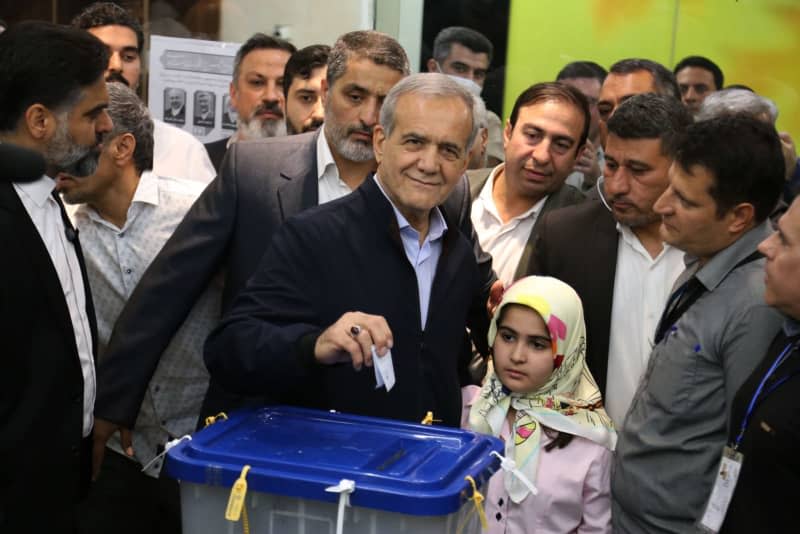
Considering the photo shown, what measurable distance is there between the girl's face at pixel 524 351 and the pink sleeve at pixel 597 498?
0.28 meters

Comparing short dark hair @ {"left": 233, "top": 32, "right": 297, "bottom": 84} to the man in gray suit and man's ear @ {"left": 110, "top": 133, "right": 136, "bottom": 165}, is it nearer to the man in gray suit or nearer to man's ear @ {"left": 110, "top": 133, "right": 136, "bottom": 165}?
man's ear @ {"left": 110, "top": 133, "right": 136, "bottom": 165}

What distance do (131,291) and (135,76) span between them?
1.94 m

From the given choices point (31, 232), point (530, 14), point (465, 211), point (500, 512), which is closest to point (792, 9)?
point (530, 14)

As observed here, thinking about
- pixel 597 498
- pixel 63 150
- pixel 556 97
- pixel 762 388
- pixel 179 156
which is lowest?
pixel 597 498

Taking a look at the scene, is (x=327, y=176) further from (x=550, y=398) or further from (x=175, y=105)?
(x=175, y=105)

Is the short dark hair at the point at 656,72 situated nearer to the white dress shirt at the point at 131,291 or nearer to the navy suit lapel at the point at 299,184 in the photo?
the navy suit lapel at the point at 299,184

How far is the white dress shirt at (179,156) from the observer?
4375 millimetres

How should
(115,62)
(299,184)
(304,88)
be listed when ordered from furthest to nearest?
(115,62)
(304,88)
(299,184)

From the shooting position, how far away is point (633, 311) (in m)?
3.32

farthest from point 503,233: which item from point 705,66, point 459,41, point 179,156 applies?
point 705,66

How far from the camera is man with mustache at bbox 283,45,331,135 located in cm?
455

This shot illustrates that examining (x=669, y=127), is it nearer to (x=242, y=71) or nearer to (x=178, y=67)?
(x=242, y=71)

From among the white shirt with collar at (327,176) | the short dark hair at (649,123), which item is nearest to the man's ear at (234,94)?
the white shirt with collar at (327,176)

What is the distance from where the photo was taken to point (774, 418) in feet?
7.77
